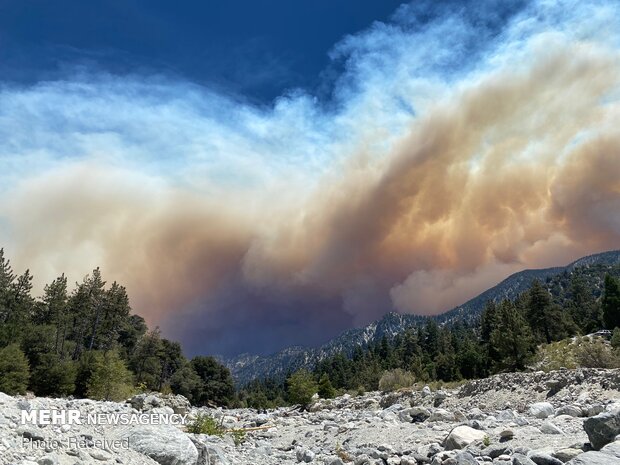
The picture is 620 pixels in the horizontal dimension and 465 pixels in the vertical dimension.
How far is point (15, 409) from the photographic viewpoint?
10.4 meters

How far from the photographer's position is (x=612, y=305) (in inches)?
3339

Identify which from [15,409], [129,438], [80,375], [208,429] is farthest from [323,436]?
[80,375]

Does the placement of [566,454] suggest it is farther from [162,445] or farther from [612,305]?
[612,305]

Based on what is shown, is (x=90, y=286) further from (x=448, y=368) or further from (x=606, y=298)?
(x=606, y=298)

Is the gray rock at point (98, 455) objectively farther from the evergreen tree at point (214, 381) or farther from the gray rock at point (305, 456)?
the evergreen tree at point (214, 381)

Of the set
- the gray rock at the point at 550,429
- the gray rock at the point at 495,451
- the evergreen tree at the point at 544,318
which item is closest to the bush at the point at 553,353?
the evergreen tree at the point at 544,318

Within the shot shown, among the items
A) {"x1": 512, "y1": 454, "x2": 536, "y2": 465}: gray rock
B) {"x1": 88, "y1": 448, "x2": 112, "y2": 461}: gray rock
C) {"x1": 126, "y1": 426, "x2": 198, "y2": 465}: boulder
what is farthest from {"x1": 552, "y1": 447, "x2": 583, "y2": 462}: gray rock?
{"x1": 88, "y1": 448, "x2": 112, "y2": 461}: gray rock

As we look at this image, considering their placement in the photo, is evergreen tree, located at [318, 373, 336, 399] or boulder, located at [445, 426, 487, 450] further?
evergreen tree, located at [318, 373, 336, 399]

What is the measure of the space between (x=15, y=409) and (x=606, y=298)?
9996cm

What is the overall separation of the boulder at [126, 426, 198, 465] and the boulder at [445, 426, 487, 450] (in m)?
7.47

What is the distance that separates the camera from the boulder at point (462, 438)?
13.0m

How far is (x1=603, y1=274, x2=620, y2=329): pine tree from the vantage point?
83.9m

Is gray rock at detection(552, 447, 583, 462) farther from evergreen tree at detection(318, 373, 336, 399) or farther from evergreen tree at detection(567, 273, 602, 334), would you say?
evergreen tree at detection(567, 273, 602, 334)

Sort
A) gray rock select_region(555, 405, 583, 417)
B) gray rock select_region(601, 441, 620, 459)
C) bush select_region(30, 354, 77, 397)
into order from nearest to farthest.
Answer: gray rock select_region(601, 441, 620, 459), gray rock select_region(555, 405, 583, 417), bush select_region(30, 354, 77, 397)
